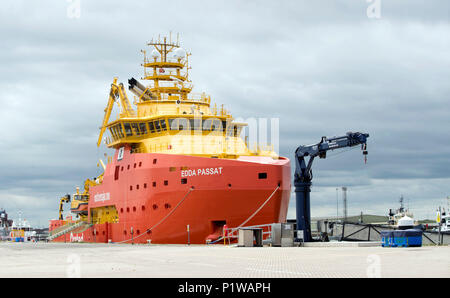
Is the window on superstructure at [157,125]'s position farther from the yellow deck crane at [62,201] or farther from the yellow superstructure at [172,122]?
the yellow deck crane at [62,201]

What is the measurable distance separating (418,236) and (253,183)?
1061cm

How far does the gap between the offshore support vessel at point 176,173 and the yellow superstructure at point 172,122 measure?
7 cm

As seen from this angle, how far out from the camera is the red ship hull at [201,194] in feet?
113

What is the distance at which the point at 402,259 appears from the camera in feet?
58.7

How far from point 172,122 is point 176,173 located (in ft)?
18.0

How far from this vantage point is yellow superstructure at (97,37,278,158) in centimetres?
3962

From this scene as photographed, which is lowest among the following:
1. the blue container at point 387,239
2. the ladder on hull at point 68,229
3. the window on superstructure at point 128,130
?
the ladder on hull at point 68,229

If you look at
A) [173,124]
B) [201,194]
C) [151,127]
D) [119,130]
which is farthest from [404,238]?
[119,130]

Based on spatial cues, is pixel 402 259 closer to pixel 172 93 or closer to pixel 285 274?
pixel 285 274

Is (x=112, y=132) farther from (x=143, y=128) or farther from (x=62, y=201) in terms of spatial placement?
(x=62, y=201)

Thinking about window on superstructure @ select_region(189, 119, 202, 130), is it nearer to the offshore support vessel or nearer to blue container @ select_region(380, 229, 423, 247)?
the offshore support vessel

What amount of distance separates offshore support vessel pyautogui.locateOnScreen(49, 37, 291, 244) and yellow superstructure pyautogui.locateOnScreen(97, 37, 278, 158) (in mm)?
70

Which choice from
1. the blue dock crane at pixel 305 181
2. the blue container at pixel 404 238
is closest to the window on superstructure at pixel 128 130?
the blue dock crane at pixel 305 181
